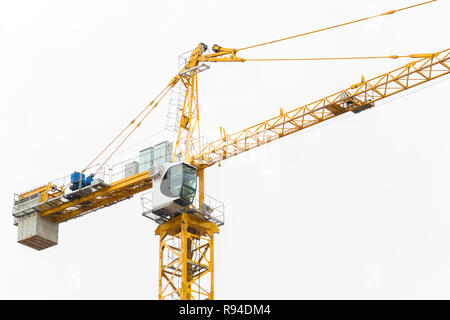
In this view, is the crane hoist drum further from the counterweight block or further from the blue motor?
the counterweight block

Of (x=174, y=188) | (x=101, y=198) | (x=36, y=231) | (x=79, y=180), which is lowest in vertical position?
(x=36, y=231)

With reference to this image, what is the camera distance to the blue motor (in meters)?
76.4

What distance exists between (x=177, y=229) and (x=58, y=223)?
10.5 m

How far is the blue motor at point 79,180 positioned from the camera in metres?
76.4

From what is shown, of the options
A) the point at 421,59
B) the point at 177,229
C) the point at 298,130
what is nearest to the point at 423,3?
the point at 421,59

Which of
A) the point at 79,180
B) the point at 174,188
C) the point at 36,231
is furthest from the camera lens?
the point at 36,231

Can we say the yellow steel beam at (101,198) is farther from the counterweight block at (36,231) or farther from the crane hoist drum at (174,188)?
the crane hoist drum at (174,188)

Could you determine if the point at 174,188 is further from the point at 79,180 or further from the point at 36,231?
the point at 36,231

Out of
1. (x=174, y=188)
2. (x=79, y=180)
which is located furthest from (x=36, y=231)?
(x=174, y=188)

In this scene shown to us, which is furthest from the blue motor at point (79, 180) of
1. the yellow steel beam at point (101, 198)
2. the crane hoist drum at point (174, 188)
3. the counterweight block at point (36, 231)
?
the crane hoist drum at point (174, 188)

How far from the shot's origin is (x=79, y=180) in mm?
76438

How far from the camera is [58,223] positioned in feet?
260

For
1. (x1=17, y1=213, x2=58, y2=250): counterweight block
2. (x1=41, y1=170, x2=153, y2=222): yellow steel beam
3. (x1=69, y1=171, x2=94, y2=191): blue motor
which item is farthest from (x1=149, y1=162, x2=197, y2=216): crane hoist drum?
(x1=17, y1=213, x2=58, y2=250): counterweight block

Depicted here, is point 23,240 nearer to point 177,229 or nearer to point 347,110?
point 177,229
